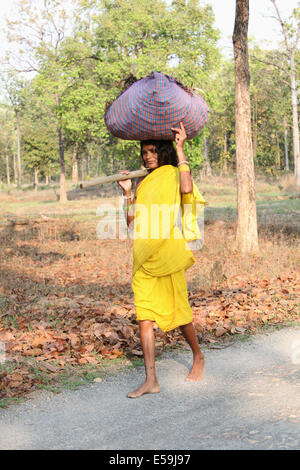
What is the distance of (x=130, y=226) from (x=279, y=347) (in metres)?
2.22

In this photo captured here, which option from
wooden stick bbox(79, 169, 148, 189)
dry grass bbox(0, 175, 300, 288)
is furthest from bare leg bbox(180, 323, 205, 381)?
dry grass bbox(0, 175, 300, 288)

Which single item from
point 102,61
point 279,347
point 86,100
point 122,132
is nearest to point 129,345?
point 279,347

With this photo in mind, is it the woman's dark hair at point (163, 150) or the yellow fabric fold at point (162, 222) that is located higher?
the woman's dark hair at point (163, 150)

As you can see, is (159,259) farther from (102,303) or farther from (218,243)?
(218,243)

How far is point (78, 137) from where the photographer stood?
3334cm

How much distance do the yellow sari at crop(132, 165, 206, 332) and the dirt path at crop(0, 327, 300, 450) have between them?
2.08 feet

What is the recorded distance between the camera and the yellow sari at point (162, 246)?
14.0ft

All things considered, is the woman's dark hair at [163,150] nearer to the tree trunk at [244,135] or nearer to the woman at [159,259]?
the woman at [159,259]

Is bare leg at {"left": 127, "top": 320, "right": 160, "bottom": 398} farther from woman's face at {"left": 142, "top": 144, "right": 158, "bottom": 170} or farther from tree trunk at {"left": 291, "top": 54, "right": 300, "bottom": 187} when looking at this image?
tree trunk at {"left": 291, "top": 54, "right": 300, "bottom": 187}

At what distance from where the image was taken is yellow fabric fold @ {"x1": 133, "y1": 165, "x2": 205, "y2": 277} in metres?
4.25

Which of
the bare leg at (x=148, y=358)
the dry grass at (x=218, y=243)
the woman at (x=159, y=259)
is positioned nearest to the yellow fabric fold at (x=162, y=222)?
the woman at (x=159, y=259)

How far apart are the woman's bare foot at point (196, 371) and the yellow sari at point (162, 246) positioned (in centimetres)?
41

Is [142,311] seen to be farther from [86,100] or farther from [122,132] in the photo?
[86,100]

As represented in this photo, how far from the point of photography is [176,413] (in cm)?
372
